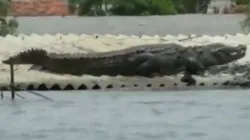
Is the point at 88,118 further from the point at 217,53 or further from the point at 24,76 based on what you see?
the point at 217,53

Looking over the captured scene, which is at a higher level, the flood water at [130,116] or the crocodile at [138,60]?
the crocodile at [138,60]

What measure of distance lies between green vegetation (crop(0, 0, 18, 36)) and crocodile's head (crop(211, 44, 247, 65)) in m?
2.10

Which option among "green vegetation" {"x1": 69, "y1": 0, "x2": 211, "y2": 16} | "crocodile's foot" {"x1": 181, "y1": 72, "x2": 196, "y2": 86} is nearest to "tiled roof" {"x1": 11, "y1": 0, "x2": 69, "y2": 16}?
"green vegetation" {"x1": 69, "y1": 0, "x2": 211, "y2": 16}

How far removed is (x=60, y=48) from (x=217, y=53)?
110cm

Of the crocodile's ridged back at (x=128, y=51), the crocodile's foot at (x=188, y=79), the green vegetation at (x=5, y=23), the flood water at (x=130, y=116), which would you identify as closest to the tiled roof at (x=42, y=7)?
the green vegetation at (x=5, y=23)

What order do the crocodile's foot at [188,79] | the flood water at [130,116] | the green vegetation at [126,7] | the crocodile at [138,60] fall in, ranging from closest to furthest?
the flood water at [130,116] → the crocodile's foot at [188,79] → the crocodile at [138,60] → the green vegetation at [126,7]

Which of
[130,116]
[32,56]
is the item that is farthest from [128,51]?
[130,116]

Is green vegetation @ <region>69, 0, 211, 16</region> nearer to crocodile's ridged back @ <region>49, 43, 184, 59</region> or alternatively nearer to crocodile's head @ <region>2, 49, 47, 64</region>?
crocodile's ridged back @ <region>49, 43, 184, 59</region>

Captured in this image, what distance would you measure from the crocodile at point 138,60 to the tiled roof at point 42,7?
4.28 meters

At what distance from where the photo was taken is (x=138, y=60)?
7.07 m

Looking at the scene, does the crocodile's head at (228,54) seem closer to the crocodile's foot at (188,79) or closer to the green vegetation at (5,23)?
the crocodile's foot at (188,79)

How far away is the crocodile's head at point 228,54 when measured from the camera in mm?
7145

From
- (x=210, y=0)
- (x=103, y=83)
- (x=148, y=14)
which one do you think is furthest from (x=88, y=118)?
(x=210, y=0)

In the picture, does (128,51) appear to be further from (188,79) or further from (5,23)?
(5,23)
